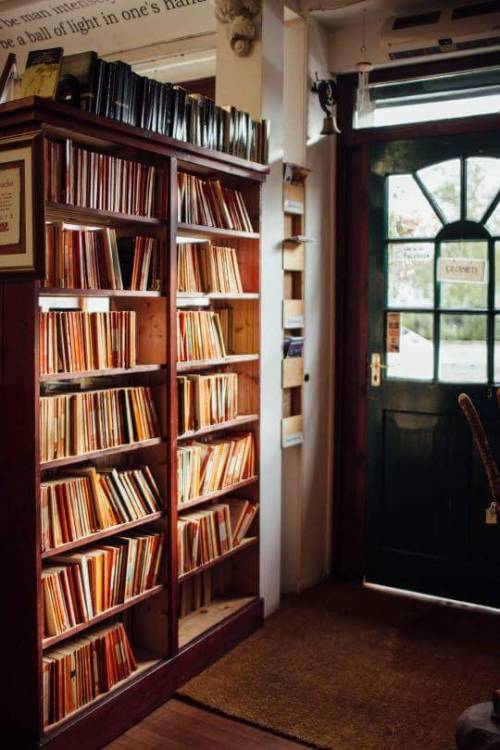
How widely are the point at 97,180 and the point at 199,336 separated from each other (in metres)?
0.84

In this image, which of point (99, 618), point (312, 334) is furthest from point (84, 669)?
point (312, 334)

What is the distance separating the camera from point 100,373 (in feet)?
9.07

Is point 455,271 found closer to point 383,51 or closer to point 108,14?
point 383,51

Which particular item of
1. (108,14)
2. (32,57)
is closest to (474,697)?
(32,57)

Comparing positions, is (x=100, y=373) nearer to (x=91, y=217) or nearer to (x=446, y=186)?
(x=91, y=217)

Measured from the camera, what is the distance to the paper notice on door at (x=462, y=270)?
3.97 m

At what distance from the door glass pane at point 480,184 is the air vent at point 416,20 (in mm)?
686

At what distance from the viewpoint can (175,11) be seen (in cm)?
412

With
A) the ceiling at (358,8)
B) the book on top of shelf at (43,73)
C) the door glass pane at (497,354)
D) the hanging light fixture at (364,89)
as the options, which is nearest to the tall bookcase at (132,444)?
the book on top of shelf at (43,73)

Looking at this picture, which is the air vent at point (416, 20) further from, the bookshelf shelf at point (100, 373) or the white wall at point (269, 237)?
the bookshelf shelf at point (100, 373)

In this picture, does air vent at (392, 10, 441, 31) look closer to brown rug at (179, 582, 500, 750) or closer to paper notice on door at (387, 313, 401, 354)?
paper notice on door at (387, 313, 401, 354)

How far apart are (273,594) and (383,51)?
2754mm

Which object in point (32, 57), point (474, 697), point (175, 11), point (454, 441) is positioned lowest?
point (474, 697)

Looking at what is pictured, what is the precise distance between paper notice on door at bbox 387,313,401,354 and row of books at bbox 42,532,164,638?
1734 millimetres
